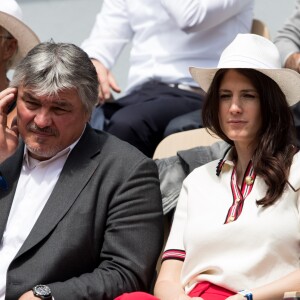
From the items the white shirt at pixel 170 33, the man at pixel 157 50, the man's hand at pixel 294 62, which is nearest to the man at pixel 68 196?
the man at pixel 157 50

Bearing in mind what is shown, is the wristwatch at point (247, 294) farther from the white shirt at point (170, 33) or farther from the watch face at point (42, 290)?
the white shirt at point (170, 33)

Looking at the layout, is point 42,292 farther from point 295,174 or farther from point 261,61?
point 261,61

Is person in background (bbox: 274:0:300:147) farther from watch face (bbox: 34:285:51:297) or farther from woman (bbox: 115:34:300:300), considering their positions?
watch face (bbox: 34:285:51:297)

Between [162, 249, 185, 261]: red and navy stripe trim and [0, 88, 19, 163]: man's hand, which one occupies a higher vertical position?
[0, 88, 19, 163]: man's hand

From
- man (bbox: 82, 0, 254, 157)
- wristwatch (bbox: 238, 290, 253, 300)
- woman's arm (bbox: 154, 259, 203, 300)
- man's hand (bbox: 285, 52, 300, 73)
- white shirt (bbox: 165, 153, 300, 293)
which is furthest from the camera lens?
man (bbox: 82, 0, 254, 157)

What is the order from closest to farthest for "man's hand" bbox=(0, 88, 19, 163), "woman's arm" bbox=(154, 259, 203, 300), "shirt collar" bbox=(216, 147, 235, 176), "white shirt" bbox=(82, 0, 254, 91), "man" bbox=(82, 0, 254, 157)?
"woman's arm" bbox=(154, 259, 203, 300) < "shirt collar" bbox=(216, 147, 235, 176) < "man's hand" bbox=(0, 88, 19, 163) < "man" bbox=(82, 0, 254, 157) < "white shirt" bbox=(82, 0, 254, 91)

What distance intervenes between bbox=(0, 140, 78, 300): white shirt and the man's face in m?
0.07

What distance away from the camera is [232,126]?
387 centimetres

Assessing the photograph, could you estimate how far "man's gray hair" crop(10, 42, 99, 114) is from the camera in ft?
13.3

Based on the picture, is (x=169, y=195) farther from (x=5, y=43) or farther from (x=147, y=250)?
(x=5, y=43)

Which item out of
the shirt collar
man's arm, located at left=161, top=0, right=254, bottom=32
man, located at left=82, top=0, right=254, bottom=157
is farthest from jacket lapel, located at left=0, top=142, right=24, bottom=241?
man's arm, located at left=161, top=0, right=254, bottom=32

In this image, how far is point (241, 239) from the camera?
3.67 metres

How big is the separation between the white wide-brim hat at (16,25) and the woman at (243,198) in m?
1.18

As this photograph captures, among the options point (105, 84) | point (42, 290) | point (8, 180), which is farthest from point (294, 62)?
point (42, 290)
